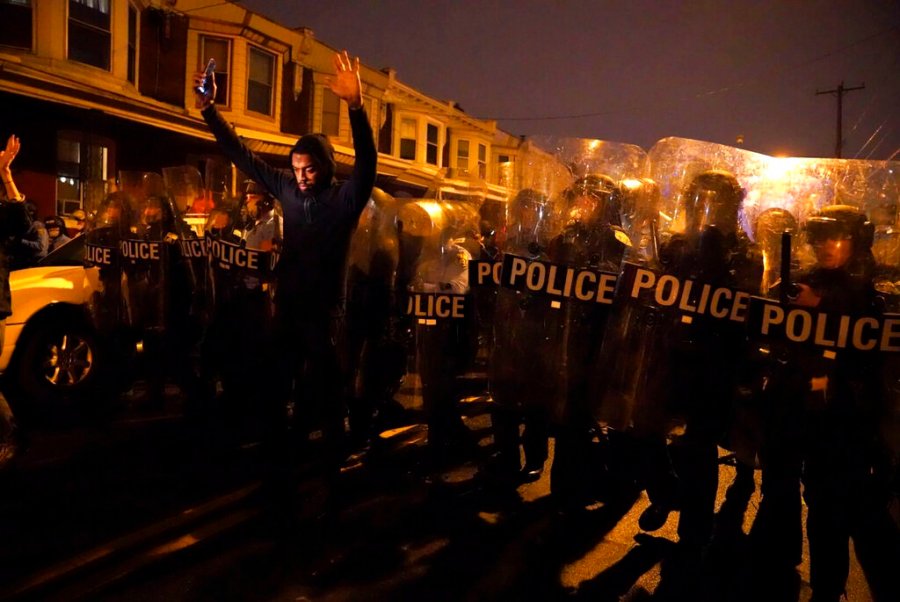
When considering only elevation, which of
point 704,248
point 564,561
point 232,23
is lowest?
point 564,561

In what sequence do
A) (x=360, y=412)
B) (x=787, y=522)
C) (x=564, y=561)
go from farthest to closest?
(x=360, y=412)
(x=564, y=561)
(x=787, y=522)

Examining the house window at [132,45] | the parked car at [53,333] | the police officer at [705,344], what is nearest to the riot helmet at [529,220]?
the police officer at [705,344]

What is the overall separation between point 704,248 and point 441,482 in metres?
2.60

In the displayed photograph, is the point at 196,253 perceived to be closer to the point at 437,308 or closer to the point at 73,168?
the point at 437,308

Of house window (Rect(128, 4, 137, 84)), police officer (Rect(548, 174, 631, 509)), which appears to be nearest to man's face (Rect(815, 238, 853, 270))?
police officer (Rect(548, 174, 631, 509))

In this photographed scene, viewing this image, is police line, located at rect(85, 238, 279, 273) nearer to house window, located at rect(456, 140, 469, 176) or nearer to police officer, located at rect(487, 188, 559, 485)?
police officer, located at rect(487, 188, 559, 485)

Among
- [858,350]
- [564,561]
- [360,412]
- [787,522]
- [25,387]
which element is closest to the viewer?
[858,350]

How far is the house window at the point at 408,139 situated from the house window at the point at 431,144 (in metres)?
0.79

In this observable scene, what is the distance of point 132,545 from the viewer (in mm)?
3543

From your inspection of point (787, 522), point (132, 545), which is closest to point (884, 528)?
point (787, 522)

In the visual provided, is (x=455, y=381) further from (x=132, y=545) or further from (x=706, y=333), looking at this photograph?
(x=132, y=545)

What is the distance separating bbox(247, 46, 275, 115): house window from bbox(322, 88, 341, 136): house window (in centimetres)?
208

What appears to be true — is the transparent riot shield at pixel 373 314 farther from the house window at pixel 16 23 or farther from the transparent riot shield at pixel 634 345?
the house window at pixel 16 23

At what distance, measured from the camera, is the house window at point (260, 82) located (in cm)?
1823
